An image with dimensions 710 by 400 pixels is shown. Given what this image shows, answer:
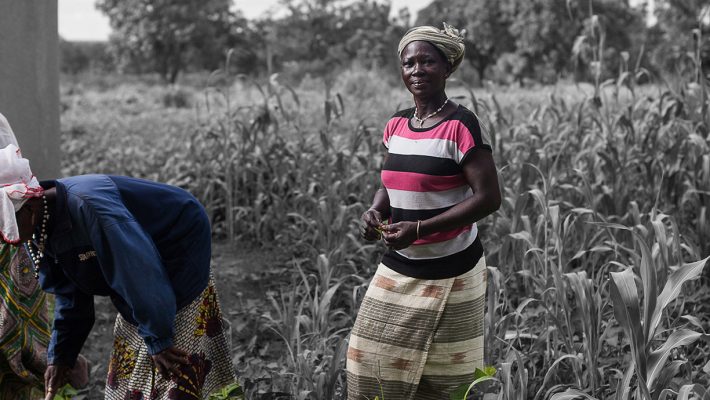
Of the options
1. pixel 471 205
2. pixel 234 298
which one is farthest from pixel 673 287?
pixel 234 298

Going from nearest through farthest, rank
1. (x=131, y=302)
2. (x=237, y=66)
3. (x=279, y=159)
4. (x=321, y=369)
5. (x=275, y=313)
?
(x=131, y=302), (x=321, y=369), (x=275, y=313), (x=279, y=159), (x=237, y=66)

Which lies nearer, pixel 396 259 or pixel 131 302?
pixel 131 302

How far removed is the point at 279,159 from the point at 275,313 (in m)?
1.24

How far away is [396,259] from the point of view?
2.05m

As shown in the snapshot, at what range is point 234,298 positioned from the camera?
393cm

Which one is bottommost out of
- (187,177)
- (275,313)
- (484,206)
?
(275,313)

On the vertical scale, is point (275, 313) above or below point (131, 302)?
below

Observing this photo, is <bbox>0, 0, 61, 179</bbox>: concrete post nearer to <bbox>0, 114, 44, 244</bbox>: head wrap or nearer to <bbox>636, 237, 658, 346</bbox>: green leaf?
<bbox>0, 114, 44, 244</bbox>: head wrap

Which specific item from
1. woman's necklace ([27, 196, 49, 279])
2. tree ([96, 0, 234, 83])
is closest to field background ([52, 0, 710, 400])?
woman's necklace ([27, 196, 49, 279])

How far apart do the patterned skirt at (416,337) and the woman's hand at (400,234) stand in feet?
0.45

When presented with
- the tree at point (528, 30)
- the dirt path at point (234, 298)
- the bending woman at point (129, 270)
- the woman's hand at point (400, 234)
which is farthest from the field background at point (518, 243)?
the tree at point (528, 30)

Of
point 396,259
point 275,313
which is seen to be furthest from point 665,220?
point 396,259

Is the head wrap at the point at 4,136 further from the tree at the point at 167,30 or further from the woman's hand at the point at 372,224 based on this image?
the tree at the point at 167,30

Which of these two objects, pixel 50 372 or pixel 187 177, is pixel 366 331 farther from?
pixel 187 177
